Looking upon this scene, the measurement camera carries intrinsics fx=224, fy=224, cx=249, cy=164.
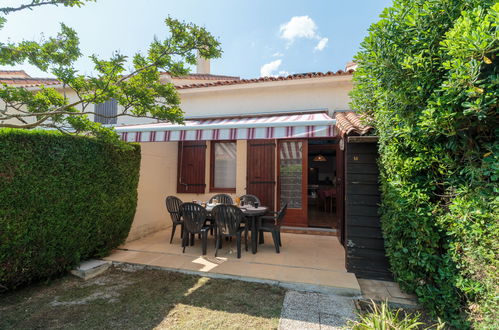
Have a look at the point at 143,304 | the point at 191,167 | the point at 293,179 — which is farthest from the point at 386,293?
Answer: the point at 191,167

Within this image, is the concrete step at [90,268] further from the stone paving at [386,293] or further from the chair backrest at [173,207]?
the stone paving at [386,293]

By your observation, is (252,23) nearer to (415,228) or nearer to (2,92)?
(2,92)

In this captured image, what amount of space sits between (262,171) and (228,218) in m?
4.42

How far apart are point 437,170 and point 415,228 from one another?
1110 millimetres

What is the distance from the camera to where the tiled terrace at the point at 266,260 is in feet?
17.9

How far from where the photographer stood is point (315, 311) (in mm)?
4340

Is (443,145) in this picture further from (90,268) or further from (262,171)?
(90,268)

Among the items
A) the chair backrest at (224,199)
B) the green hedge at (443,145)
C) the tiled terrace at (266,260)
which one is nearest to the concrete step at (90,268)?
the tiled terrace at (266,260)

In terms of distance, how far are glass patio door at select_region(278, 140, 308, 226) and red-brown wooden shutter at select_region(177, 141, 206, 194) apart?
4.00 m

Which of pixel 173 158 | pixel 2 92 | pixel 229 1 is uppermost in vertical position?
pixel 229 1

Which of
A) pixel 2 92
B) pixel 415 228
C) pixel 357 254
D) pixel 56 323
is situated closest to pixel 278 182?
pixel 357 254

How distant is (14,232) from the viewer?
183 inches

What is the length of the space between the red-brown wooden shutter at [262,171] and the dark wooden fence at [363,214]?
5.16m

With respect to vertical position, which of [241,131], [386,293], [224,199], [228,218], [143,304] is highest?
[241,131]
